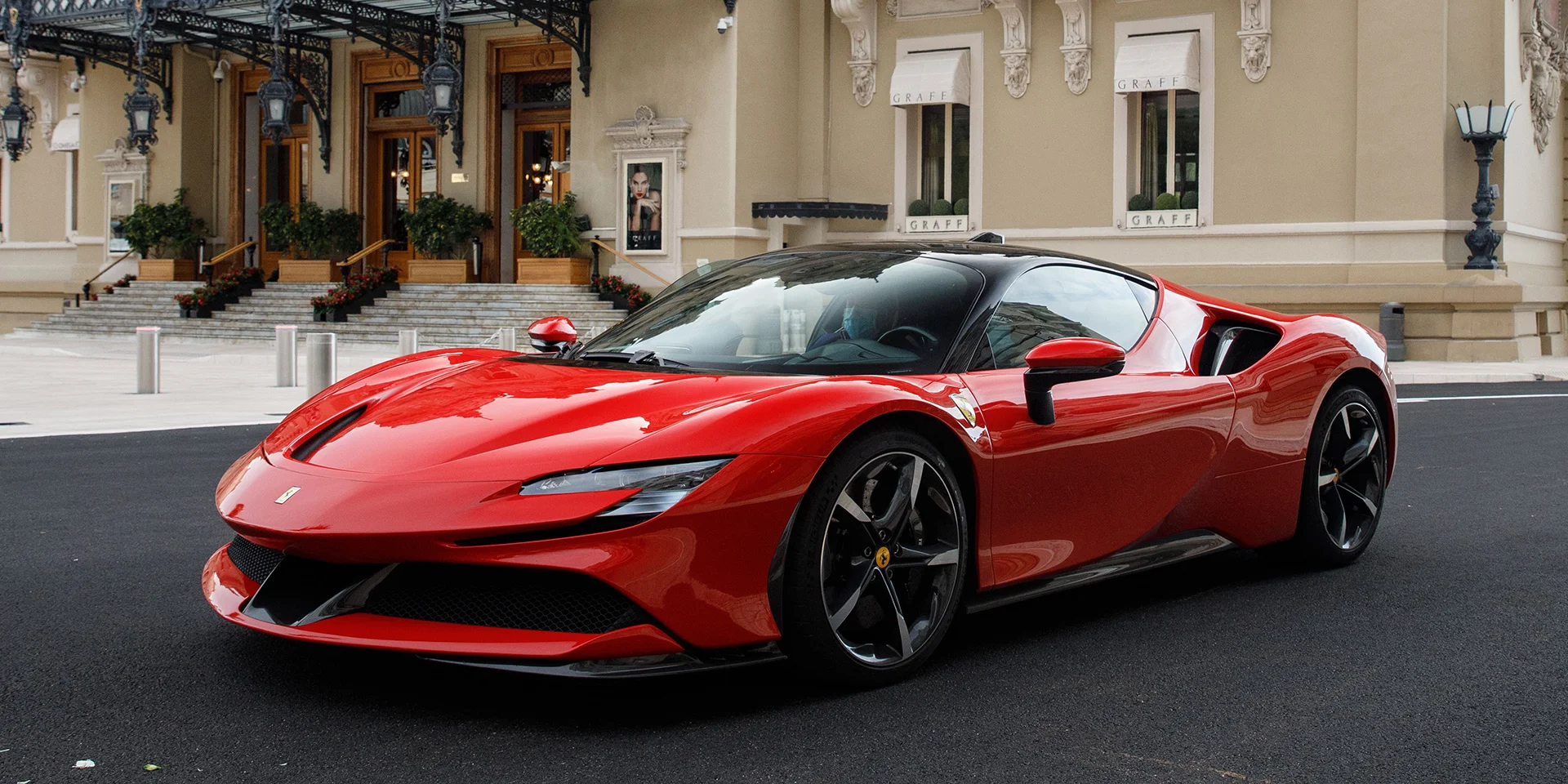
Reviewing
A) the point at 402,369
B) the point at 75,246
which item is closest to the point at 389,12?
the point at 75,246

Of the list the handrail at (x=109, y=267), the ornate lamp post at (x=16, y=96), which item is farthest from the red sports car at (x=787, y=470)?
the handrail at (x=109, y=267)

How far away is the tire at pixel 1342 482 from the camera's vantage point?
5453mm

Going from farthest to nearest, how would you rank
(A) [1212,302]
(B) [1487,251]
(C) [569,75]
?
(C) [569,75] → (B) [1487,251] → (A) [1212,302]

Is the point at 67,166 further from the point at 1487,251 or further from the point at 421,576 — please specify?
the point at 421,576

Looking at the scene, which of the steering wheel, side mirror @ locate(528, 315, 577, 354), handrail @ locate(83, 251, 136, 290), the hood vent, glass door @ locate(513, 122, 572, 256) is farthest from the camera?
handrail @ locate(83, 251, 136, 290)

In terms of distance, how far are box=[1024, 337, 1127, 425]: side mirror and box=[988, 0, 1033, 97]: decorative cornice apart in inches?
823

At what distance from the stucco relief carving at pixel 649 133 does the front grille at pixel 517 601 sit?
2277cm

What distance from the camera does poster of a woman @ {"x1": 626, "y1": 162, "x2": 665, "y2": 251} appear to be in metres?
26.0

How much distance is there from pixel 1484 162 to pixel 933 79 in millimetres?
8450

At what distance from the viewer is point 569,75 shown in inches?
1111

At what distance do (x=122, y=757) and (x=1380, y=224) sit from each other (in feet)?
69.7

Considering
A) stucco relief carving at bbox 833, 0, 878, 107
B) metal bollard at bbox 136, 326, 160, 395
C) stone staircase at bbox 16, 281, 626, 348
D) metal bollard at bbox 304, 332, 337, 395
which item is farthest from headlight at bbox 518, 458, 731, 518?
stucco relief carving at bbox 833, 0, 878, 107

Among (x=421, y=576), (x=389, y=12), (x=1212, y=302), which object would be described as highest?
(x=389, y=12)

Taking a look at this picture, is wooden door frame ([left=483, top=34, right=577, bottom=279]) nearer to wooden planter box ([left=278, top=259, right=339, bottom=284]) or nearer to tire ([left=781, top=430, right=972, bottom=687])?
wooden planter box ([left=278, top=259, right=339, bottom=284])
